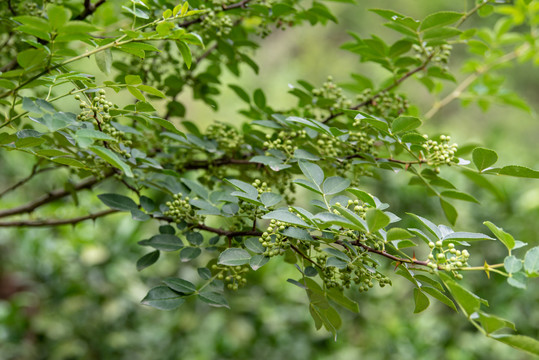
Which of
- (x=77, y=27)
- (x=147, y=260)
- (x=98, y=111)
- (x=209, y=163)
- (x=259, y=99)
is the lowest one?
(x=147, y=260)

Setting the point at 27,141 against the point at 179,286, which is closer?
the point at 27,141

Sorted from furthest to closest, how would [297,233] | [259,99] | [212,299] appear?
[259,99] → [212,299] → [297,233]

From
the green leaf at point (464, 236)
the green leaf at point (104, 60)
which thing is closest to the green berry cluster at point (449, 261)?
the green leaf at point (464, 236)

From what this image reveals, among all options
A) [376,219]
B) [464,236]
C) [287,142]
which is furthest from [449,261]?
[287,142]

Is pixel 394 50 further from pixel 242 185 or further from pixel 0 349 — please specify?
pixel 0 349

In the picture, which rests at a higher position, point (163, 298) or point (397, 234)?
point (397, 234)

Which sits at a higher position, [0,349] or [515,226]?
[515,226]

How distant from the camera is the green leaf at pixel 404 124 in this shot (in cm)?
74

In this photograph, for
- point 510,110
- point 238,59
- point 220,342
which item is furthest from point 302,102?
point 510,110

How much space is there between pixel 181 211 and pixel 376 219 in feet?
1.29

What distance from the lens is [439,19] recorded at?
894mm

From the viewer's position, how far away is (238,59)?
3.89ft

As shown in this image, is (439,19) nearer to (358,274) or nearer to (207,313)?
(358,274)

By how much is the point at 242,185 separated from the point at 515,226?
2497mm
